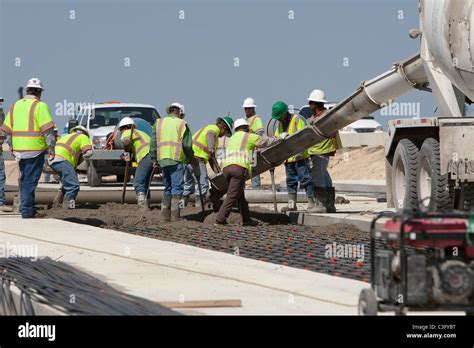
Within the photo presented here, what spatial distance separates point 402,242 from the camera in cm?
778

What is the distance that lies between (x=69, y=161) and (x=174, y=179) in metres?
3.19

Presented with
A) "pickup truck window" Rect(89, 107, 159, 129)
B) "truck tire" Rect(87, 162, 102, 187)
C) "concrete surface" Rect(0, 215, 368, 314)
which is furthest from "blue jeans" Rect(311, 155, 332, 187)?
"pickup truck window" Rect(89, 107, 159, 129)

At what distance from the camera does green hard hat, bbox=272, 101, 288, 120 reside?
19.5m

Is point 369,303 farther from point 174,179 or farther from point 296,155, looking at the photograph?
point 296,155

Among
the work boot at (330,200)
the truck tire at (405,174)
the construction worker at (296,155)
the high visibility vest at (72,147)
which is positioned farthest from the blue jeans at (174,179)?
the truck tire at (405,174)

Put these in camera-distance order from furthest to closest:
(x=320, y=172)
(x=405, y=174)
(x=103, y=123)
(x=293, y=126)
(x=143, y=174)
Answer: (x=103, y=123) → (x=143, y=174) → (x=293, y=126) → (x=320, y=172) → (x=405, y=174)

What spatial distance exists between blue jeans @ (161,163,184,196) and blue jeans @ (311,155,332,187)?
2.26m

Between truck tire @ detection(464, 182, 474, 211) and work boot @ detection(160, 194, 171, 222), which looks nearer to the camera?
truck tire @ detection(464, 182, 474, 211)

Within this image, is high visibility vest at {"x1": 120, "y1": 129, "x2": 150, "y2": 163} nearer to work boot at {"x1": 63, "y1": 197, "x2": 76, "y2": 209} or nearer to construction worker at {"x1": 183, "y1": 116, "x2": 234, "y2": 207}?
construction worker at {"x1": 183, "y1": 116, "x2": 234, "y2": 207}

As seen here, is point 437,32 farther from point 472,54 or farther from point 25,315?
point 25,315

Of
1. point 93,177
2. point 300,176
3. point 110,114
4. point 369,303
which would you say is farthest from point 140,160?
point 369,303

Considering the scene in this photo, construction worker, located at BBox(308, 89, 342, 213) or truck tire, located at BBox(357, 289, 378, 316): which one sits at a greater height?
construction worker, located at BBox(308, 89, 342, 213)

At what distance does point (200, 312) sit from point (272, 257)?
184 inches

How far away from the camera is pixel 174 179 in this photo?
1833 cm
